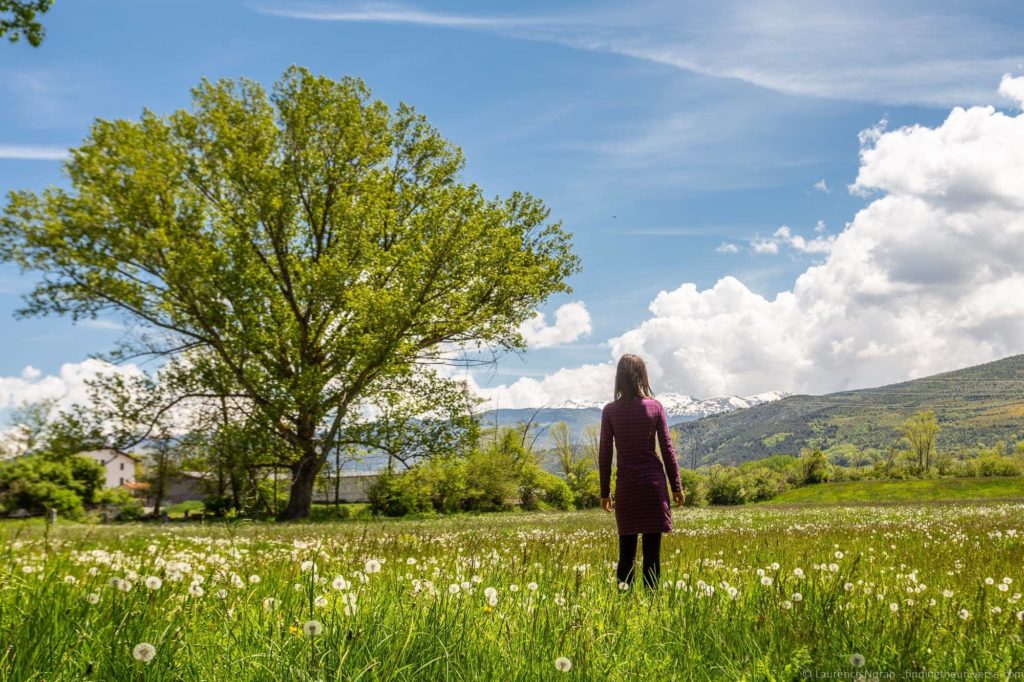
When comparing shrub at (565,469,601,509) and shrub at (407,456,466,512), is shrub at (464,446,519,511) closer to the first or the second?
shrub at (407,456,466,512)

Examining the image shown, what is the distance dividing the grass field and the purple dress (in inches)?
1838

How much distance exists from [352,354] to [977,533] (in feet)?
78.3

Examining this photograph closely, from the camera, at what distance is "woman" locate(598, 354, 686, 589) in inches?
282

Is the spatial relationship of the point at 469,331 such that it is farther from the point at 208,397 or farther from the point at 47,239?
the point at 47,239

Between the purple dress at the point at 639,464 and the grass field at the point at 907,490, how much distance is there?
46697 mm

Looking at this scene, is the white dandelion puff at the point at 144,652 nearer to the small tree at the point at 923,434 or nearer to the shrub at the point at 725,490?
the shrub at the point at 725,490

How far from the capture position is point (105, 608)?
3.33 meters

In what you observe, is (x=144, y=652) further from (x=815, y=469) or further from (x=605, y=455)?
(x=815, y=469)

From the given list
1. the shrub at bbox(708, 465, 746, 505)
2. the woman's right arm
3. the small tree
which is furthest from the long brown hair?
the small tree

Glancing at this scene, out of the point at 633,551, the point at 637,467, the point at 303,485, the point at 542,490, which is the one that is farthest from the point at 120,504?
the point at 637,467

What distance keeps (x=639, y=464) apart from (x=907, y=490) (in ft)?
196

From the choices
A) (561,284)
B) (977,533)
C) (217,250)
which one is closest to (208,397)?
(217,250)

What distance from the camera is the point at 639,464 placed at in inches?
293

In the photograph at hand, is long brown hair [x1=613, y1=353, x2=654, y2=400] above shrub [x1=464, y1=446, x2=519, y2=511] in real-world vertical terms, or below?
above
